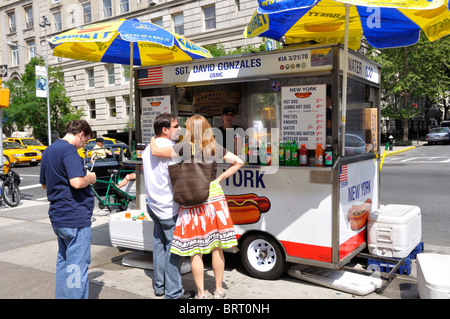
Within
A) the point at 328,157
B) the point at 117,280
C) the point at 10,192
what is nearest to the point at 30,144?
the point at 10,192

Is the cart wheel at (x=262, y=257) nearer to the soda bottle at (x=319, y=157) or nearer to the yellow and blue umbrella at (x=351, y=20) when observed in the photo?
the soda bottle at (x=319, y=157)

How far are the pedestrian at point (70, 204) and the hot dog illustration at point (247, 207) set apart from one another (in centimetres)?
177

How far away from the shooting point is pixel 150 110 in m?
5.73

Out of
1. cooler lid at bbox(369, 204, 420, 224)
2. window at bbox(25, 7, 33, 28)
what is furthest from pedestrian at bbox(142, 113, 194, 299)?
window at bbox(25, 7, 33, 28)

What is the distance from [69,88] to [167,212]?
38189mm

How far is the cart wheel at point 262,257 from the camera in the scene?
454cm

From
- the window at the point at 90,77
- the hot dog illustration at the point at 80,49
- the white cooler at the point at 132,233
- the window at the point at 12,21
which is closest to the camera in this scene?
the white cooler at the point at 132,233

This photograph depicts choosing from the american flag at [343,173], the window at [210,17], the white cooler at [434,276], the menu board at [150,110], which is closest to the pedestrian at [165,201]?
the menu board at [150,110]

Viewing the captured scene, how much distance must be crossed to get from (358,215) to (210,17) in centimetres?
2710

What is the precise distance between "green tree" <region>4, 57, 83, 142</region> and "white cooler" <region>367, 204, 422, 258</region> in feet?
107

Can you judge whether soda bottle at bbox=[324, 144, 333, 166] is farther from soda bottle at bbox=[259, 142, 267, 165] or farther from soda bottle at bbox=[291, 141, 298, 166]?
soda bottle at bbox=[259, 142, 267, 165]

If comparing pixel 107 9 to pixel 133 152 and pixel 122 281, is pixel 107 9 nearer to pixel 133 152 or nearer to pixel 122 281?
pixel 133 152

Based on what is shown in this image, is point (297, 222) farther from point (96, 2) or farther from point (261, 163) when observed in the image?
point (96, 2)
